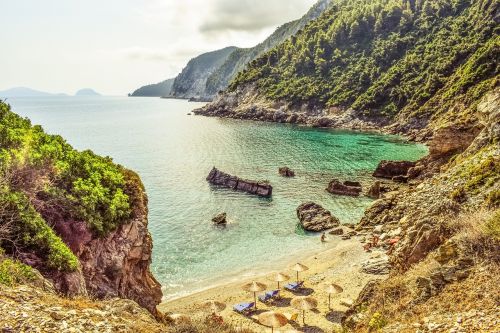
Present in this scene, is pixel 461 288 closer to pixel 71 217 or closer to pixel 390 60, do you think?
pixel 71 217

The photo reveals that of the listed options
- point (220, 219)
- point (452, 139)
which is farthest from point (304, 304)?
point (452, 139)

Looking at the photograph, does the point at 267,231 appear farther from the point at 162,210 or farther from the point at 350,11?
the point at 350,11

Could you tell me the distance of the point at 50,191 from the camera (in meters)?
17.1

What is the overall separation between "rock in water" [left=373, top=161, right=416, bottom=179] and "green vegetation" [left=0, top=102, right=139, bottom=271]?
1771 inches

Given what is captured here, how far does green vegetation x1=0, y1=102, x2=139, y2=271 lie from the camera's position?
47.0 ft

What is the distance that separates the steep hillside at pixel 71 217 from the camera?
14.3 metres

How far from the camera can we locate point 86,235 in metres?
17.5

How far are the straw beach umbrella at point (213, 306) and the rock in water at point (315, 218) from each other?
17.2 metres

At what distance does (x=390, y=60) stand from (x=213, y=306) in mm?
129882

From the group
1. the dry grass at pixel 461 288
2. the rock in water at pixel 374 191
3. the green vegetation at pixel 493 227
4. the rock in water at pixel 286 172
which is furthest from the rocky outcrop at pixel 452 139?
the green vegetation at pixel 493 227

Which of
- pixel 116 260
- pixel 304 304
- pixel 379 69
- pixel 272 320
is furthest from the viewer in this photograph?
pixel 379 69

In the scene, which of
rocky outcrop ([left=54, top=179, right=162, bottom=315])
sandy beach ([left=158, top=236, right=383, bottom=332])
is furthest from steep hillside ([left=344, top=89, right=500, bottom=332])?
rocky outcrop ([left=54, top=179, right=162, bottom=315])

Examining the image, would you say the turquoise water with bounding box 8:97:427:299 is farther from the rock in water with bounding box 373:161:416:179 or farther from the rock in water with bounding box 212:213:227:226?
the rock in water with bounding box 373:161:416:179

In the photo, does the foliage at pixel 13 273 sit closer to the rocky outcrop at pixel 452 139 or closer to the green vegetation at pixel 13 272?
the green vegetation at pixel 13 272
